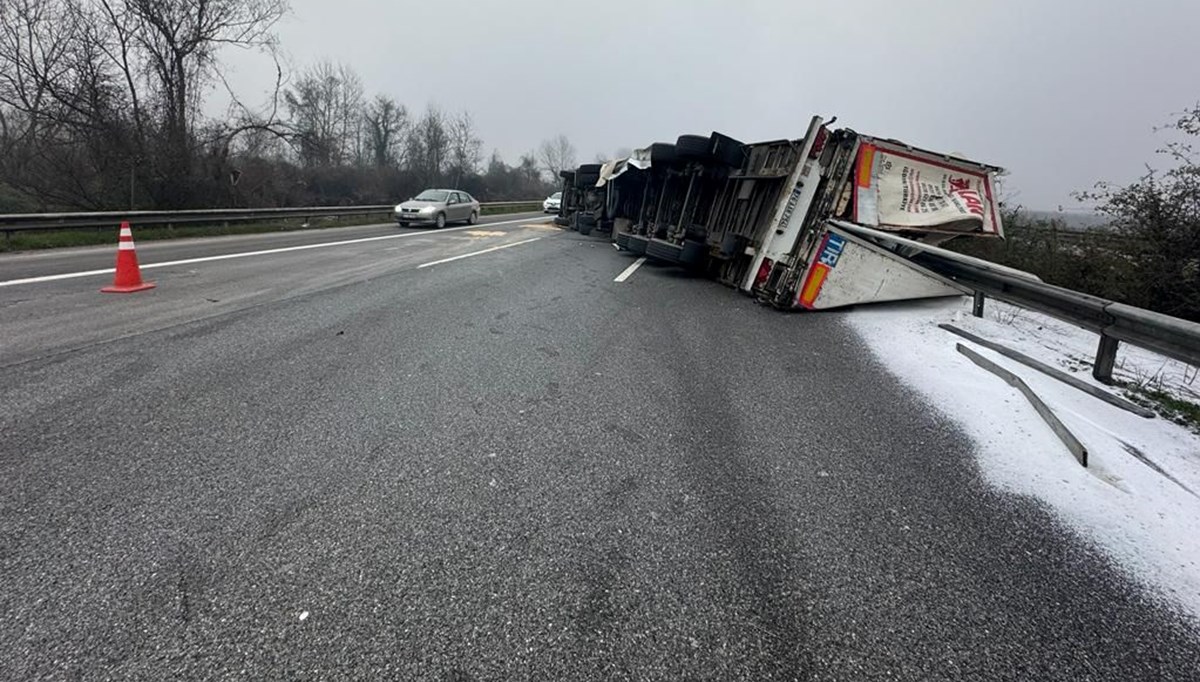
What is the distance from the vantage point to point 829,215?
6.97m

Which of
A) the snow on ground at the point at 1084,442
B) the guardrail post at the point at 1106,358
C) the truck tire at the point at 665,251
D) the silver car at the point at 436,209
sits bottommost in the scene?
the snow on ground at the point at 1084,442

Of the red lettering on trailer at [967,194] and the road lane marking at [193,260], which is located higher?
the red lettering on trailer at [967,194]

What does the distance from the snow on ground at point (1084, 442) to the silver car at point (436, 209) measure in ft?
57.6

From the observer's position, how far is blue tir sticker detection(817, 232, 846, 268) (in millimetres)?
6660

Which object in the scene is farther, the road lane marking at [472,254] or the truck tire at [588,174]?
the truck tire at [588,174]

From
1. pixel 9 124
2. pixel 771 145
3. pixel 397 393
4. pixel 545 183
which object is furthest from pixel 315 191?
pixel 545 183

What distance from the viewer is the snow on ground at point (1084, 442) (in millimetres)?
2434

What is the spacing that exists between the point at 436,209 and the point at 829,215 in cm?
1652

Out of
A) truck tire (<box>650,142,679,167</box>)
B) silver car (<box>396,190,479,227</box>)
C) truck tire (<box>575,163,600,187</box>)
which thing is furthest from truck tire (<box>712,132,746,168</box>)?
silver car (<box>396,190,479,227</box>)

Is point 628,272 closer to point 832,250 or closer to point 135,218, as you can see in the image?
point 832,250

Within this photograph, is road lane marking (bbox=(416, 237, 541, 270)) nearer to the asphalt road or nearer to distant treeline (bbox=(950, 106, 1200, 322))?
the asphalt road

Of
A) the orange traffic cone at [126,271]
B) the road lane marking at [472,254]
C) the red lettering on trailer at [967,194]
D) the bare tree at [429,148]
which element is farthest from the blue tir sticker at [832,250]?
the bare tree at [429,148]

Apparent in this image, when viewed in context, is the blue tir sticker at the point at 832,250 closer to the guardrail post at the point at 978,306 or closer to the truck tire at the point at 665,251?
the guardrail post at the point at 978,306

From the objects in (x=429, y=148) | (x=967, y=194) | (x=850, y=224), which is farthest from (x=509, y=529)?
Result: (x=429, y=148)
